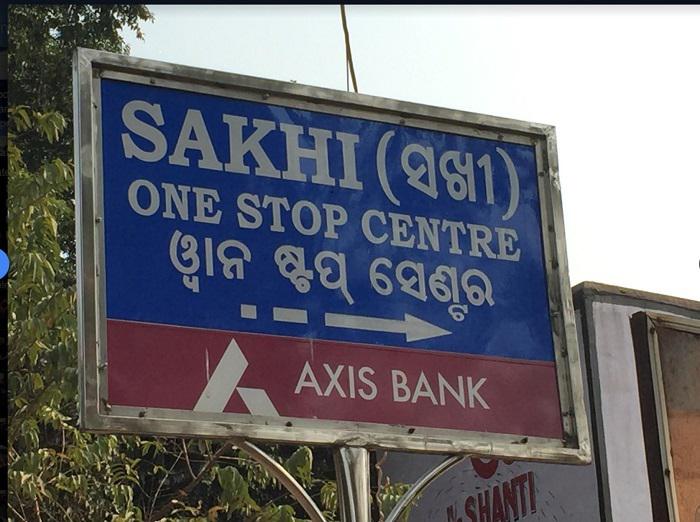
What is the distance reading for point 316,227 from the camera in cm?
512

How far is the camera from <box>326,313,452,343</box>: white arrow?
5016 mm

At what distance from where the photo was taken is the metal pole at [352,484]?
468 centimetres

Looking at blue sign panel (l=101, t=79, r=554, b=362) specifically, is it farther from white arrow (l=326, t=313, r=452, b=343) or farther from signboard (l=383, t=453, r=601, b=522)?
signboard (l=383, t=453, r=601, b=522)

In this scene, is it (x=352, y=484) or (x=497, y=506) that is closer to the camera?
(x=352, y=484)

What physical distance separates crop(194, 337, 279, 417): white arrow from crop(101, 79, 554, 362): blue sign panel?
5.1 inches

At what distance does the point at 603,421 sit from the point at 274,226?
8.33 m

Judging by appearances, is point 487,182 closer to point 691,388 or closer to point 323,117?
point 323,117

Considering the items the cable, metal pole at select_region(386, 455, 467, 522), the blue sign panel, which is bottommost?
metal pole at select_region(386, 455, 467, 522)

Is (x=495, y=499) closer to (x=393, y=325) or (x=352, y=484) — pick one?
(x=393, y=325)

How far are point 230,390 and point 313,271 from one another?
61 cm

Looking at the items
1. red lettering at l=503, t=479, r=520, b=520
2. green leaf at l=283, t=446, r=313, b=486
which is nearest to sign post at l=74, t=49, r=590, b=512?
green leaf at l=283, t=446, r=313, b=486

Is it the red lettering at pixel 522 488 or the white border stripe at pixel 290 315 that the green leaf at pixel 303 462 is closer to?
the red lettering at pixel 522 488

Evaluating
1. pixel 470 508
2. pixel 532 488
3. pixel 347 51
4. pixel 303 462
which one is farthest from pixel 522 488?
pixel 347 51

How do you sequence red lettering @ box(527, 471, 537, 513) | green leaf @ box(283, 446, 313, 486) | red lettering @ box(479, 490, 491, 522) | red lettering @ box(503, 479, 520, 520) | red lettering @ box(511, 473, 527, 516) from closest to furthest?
green leaf @ box(283, 446, 313, 486) < red lettering @ box(527, 471, 537, 513) < red lettering @ box(511, 473, 527, 516) < red lettering @ box(503, 479, 520, 520) < red lettering @ box(479, 490, 491, 522)
